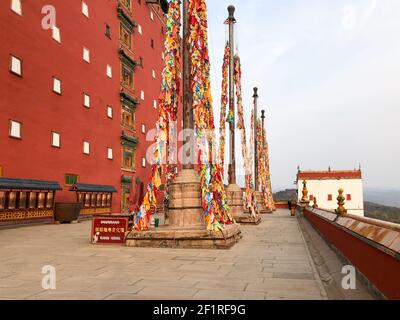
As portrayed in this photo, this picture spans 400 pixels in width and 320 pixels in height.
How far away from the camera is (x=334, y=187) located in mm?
65812

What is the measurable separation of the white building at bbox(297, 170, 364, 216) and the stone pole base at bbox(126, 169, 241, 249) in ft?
181

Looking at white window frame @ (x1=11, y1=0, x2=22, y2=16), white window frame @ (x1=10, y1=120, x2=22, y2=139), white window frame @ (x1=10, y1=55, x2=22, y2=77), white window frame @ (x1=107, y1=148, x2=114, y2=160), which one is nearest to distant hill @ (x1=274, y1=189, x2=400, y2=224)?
white window frame @ (x1=107, y1=148, x2=114, y2=160)

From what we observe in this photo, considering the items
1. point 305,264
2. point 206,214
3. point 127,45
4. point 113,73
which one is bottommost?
point 305,264

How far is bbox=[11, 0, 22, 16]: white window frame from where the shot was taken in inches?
772

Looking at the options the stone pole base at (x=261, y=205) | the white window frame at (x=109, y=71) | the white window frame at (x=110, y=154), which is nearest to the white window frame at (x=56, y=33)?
the white window frame at (x=109, y=71)

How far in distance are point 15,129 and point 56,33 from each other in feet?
25.7

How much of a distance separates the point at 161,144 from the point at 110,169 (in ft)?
61.8

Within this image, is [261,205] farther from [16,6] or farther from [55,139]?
[16,6]

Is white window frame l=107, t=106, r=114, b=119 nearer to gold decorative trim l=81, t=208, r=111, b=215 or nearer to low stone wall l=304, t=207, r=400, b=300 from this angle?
gold decorative trim l=81, t=208, r=111, b=215

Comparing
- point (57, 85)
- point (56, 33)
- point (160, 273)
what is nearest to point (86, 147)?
point (57, 85)

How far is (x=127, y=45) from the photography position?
3469 cm

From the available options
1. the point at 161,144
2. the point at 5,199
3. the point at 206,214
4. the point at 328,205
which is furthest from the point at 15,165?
the point at 328,205
